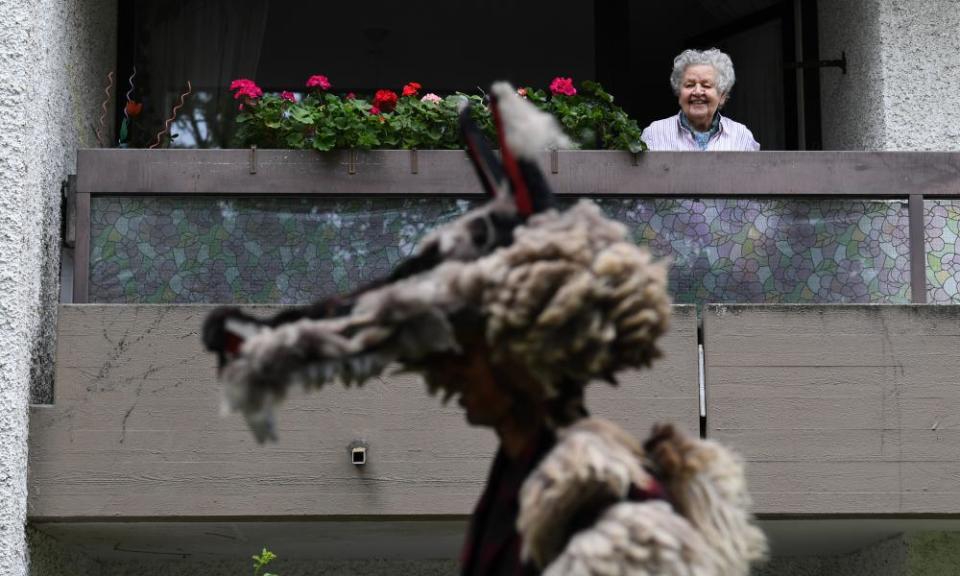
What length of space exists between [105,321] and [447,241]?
206 inches

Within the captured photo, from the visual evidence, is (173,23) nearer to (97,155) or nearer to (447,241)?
(97,155)

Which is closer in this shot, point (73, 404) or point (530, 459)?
point (530, 459)

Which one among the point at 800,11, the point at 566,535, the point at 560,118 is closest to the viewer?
the point at 566,535

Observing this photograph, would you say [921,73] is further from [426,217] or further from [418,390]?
[418,390]

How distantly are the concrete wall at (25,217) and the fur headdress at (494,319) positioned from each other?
5.04 metres

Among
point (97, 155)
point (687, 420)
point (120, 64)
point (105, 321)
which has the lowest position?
point (687, 420)

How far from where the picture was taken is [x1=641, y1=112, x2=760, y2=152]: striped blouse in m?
8.18

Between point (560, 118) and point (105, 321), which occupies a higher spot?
point (560, 118)

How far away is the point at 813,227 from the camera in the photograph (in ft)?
25.9

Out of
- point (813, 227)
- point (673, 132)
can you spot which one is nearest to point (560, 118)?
point (673, 132)

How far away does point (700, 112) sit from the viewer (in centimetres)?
810

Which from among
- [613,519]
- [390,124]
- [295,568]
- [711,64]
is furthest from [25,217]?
[613,519]

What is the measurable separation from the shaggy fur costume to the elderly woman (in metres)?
5.58

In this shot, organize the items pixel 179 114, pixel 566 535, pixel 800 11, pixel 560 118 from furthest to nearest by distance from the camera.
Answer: pixel 800 11 < pixel 179 114 < pixel 560 118 < pixel 566 535
